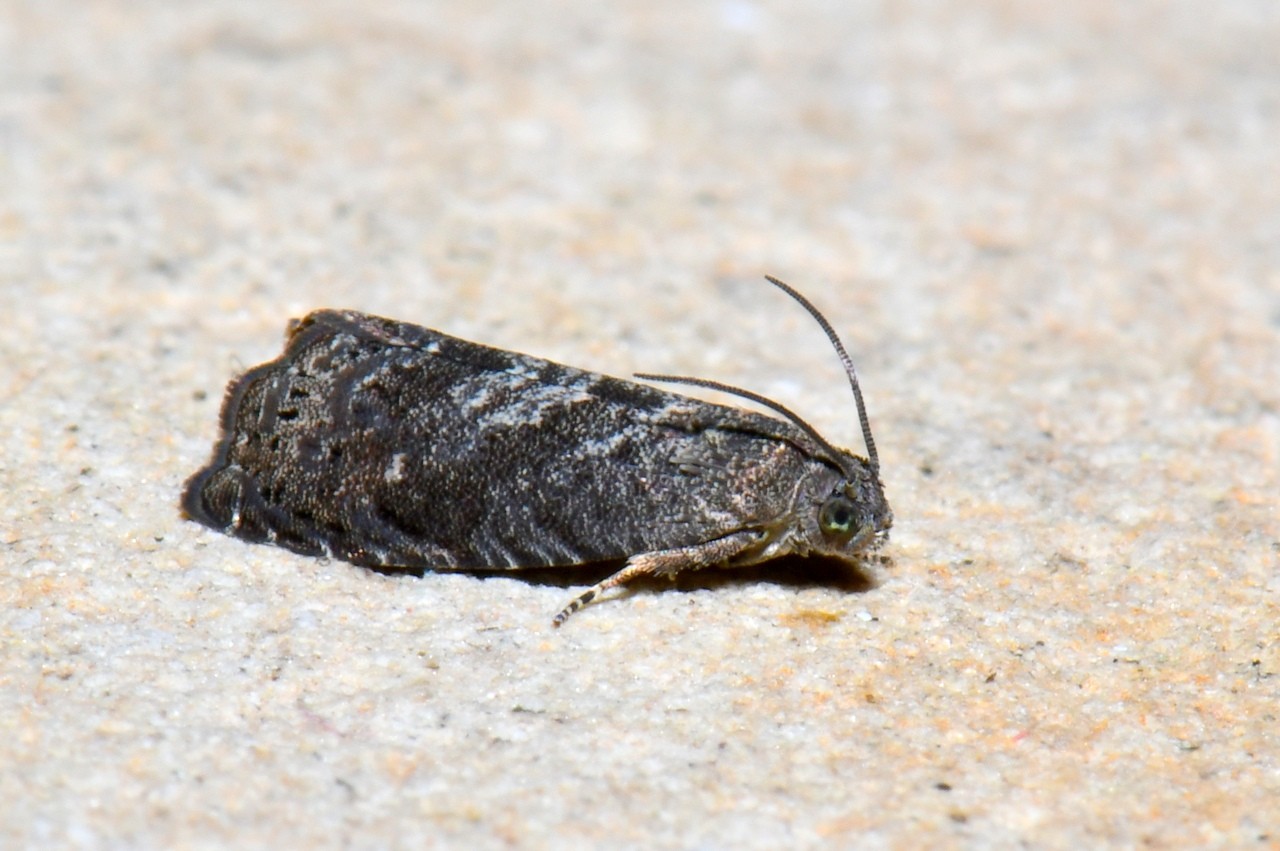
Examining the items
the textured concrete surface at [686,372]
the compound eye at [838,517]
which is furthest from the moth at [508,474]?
the textured concrete surface at [686,372]


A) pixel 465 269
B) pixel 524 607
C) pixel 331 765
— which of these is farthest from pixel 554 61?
pixel 331 765

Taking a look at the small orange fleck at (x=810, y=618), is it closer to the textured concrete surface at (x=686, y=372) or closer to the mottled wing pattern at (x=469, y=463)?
the textured concrete surface at (x=686, y=372)

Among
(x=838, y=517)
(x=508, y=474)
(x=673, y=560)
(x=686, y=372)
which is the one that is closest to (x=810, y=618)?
(x=838, y=517)

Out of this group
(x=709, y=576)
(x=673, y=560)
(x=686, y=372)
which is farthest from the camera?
(x=686, y=372)

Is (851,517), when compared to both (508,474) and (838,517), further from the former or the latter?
(508,474)

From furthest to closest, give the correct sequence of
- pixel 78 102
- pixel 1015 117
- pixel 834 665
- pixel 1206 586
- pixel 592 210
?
pixel 1015 117
pixel 78 102
pixel 592 210
pixel 1206 586
pixel 834 665

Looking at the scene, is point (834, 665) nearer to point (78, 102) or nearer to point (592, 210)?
point (592, 210)
